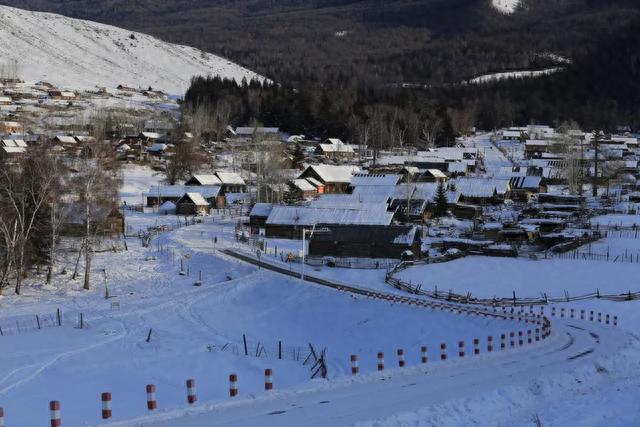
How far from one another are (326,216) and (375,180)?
86.0ft

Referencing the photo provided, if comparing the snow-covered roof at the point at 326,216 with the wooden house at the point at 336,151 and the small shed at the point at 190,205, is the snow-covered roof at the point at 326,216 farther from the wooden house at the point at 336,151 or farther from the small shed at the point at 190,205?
the wooden house at the point at 336,151

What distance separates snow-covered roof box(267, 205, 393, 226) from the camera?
6362cm

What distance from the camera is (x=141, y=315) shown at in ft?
129

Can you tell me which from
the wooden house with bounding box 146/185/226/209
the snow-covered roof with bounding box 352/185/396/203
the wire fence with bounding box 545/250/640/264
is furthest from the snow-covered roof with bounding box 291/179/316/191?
the wire fence with bounding box 545/250/640/264

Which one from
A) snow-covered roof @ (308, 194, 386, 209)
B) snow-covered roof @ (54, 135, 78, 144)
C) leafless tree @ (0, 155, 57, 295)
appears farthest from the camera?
snow-covered roof @ (54, 135, 78, 144)

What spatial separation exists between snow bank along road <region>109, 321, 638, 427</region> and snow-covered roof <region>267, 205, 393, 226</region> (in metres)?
39.4

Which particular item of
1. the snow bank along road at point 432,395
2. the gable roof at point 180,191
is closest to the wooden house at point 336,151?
the gable roof at point 180,191

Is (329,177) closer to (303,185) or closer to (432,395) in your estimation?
(303,185)

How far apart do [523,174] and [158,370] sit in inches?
3453

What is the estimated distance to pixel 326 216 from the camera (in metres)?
65.1

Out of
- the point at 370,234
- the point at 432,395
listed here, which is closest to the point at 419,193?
Result: the point at 370,234

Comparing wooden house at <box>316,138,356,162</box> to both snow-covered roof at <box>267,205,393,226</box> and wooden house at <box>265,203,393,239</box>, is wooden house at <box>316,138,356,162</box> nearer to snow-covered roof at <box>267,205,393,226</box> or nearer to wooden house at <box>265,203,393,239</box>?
wooden house at <box>265,203,393,239</box>

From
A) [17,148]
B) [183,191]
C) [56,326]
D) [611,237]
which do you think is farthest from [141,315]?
[17,148]

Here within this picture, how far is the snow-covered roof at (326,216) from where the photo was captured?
63.6 meters
